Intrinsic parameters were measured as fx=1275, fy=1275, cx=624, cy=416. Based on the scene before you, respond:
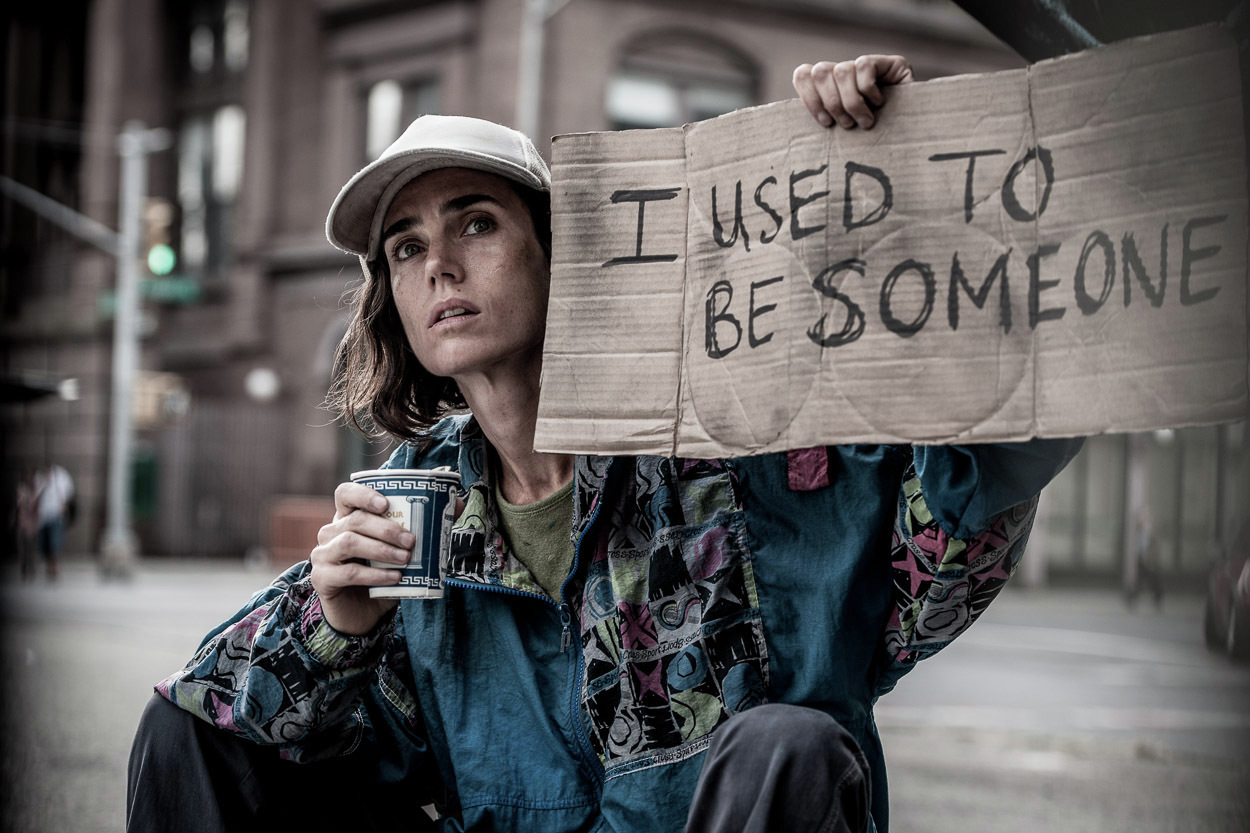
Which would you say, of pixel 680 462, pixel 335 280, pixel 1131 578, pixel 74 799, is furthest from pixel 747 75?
pixel 680 462

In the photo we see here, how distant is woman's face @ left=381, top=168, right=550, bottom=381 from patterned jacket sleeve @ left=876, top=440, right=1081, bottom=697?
74 cm

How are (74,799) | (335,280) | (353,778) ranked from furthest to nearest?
(335,280) < (74,799) < (353,778)

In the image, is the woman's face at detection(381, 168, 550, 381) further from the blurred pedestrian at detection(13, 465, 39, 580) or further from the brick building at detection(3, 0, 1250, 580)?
the blurred pedestrian at detection(13, 465, 39, 580)

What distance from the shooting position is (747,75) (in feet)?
64.0

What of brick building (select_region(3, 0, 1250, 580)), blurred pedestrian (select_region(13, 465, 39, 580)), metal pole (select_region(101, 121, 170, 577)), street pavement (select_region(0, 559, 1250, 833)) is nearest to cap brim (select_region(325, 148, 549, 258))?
street pavement (select_region(0, 559, 1250, 833))

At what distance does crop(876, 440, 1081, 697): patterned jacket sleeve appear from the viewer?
63.4 inches

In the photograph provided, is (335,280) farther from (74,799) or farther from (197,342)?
(74,799)

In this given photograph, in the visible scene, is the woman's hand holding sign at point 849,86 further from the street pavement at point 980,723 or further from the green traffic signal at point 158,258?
the green traffic signal at point 158,258

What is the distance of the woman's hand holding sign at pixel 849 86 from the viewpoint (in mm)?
1609

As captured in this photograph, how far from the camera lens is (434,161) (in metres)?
2.18

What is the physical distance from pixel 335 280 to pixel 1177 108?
18706mm

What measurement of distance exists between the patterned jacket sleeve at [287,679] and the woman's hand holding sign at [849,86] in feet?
3.39

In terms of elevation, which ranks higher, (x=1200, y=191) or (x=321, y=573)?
(x=1200, y=191)

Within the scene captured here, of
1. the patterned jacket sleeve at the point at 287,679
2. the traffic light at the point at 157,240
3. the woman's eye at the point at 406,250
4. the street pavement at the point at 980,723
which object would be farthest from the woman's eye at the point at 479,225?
the traffic light at the point at 157,240
